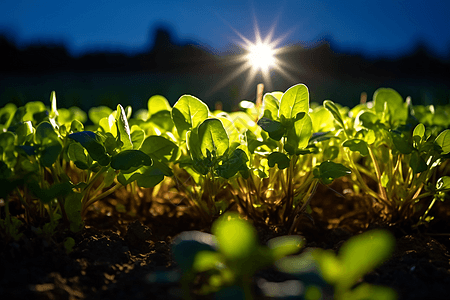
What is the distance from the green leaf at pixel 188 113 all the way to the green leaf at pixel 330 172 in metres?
0.40

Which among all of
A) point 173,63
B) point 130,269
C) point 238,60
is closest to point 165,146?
point 130,269

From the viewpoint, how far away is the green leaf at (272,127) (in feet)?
3.27

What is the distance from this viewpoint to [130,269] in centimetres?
88

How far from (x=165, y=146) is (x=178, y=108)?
128 millimetres

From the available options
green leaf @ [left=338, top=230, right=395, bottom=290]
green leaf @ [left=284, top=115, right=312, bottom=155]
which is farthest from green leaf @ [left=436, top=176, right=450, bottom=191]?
green leaf @ [left=338, top=230, right=395, bottom=290]

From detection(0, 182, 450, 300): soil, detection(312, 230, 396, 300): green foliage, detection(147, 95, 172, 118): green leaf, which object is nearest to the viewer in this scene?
detection(312, 230, 396, 300): green foliage

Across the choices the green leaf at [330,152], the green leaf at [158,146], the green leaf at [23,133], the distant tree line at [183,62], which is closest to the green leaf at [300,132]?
the green leaf at [330,152]

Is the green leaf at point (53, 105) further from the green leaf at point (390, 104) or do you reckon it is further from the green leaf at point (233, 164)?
the green leaf at point (390, 104)

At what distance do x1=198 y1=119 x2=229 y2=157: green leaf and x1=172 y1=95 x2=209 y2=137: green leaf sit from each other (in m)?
0.13

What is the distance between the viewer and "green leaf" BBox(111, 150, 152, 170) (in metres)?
0.90

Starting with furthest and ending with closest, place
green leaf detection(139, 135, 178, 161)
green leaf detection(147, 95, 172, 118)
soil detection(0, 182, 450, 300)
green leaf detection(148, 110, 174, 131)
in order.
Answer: green leaf detection(147, 95, 172, 118) → green leaf detection(148, 110, 174, 131) → green leaf detection(139, 135, 178, 161) → soil detection(0, 182, 450, 300)

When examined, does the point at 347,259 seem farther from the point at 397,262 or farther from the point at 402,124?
the point at 402,124

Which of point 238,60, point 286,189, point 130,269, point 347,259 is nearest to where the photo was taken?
point 347,259

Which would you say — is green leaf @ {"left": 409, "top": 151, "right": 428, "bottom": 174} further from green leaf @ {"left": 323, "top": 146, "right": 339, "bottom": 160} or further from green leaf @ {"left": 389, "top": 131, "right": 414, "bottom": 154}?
green leaf @ {"left": 323, "top": 146, "right": 339, "bottom": 160}
